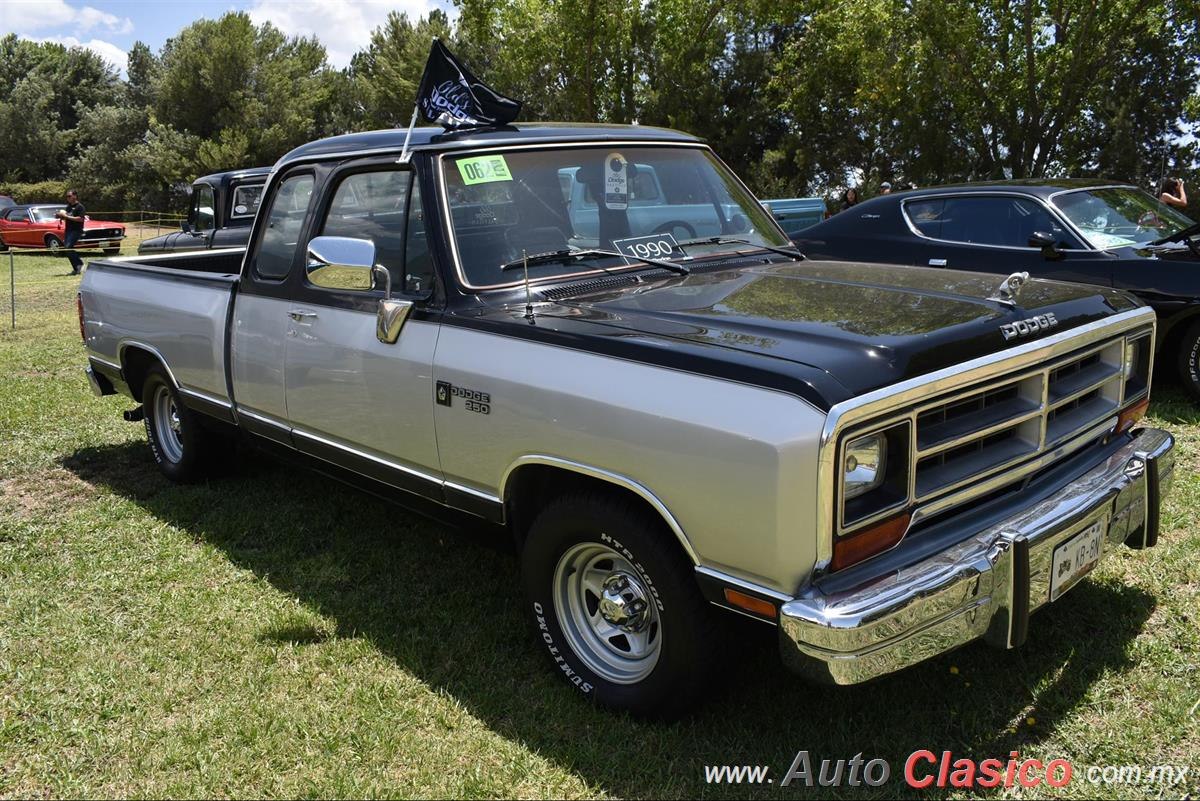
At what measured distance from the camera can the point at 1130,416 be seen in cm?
382

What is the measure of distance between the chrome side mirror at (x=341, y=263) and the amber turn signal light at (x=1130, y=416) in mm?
2921

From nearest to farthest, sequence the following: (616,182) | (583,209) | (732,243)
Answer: (583,209) < (616,182) < (732,243)

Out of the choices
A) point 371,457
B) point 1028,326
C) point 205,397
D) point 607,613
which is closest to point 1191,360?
point 1028,326

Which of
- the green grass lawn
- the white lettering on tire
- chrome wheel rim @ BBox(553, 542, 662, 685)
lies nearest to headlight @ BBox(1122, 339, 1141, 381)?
the green grass lawn

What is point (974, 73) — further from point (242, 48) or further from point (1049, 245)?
point (242, 48)

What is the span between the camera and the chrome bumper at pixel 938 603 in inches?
98.6

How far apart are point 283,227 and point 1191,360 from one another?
584cm

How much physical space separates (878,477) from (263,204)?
3.33 metres

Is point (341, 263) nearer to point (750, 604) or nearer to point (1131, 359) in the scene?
point (750, 604)

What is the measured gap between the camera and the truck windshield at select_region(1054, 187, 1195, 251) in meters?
6.97

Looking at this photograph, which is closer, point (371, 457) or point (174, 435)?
point (371, 457)

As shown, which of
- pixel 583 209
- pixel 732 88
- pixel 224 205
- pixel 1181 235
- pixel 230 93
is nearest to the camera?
pixel 583 209

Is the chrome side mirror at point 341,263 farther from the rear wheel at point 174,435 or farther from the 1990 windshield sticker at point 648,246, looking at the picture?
the rear wheel at point 174,435

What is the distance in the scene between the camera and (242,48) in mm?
44875
